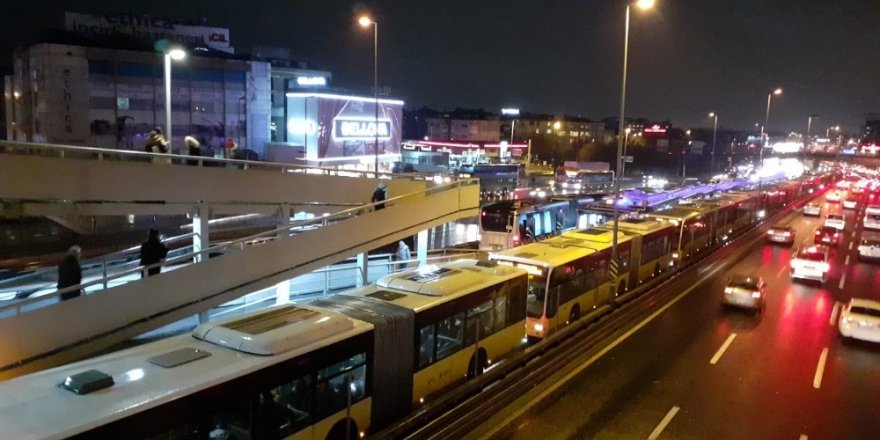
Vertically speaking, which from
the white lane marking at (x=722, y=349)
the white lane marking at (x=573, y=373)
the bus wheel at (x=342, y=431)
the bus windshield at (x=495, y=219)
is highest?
the bus windshield at (x=495, y=219)

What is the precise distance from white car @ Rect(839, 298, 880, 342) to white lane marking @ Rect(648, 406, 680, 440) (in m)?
8.43

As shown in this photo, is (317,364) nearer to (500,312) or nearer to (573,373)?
(500,312)

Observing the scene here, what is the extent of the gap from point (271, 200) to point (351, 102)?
74.8 ft

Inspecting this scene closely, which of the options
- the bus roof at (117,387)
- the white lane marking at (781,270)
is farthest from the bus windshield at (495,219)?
the bus roof at (117,387)

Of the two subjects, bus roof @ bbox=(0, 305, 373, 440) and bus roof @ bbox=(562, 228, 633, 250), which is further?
bus roof @ bbox=(562, 228, 633, 250)

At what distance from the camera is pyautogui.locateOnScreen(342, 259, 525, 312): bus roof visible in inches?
477

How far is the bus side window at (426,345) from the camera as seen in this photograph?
1176 cm

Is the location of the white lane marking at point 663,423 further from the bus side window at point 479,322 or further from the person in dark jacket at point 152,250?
the person in dark jacket at point 152,250

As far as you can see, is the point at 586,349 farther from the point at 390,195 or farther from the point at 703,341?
the point at 390,195

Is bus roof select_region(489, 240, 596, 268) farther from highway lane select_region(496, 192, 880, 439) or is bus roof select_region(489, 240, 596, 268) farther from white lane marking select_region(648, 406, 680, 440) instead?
white lane marking select_region(648, 406, 680, 440)

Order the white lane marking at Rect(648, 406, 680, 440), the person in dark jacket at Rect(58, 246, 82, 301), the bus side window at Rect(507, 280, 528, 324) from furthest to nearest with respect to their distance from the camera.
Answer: the bus side window at Rect(507, 280, 528, 324) < the white lane marking at Rect(648, 406, 680, 440) < the person in dark jacket at Rect(58, 246, 82, 301)

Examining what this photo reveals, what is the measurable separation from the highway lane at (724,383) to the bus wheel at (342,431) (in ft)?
10.0

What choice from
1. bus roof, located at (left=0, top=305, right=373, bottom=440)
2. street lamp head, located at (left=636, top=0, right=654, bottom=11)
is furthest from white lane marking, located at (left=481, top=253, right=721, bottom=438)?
street lamp head, located at (left=636, top=0, right=654, bottom=11)

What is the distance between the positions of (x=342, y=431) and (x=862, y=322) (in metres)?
15.4
